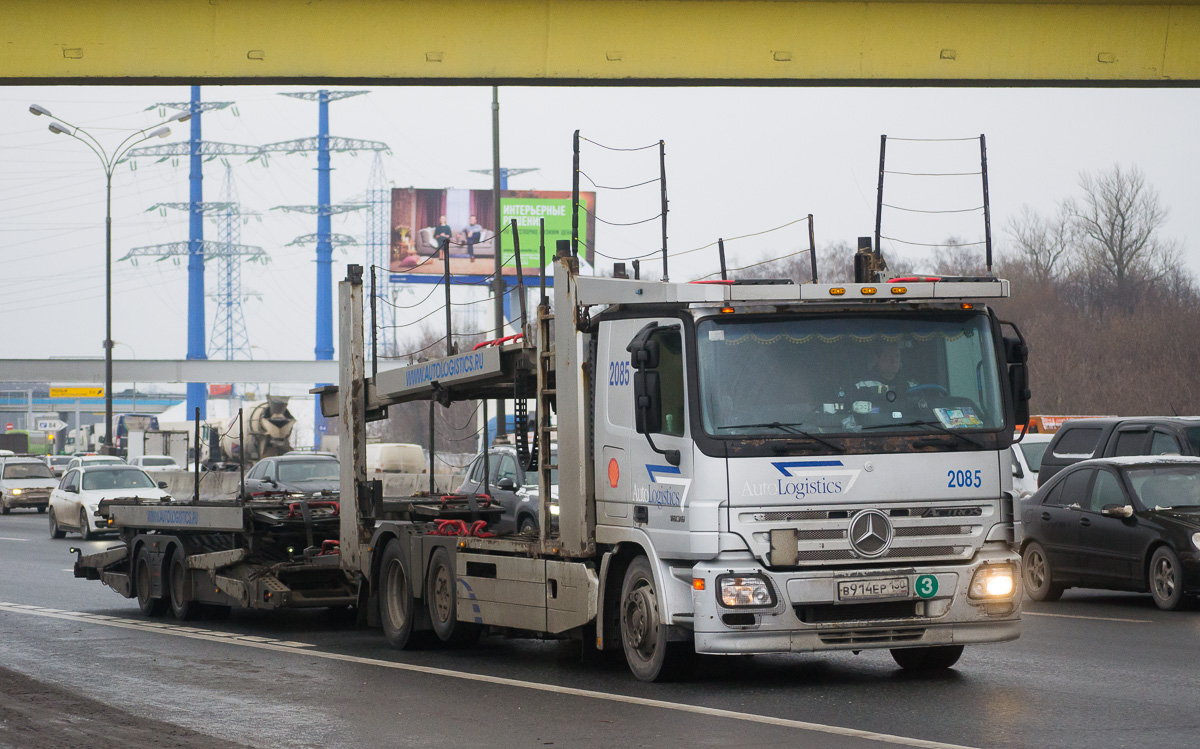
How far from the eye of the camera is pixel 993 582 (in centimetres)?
949

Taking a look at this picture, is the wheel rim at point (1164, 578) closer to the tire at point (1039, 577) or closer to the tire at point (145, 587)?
the tire at point (1039, 577)

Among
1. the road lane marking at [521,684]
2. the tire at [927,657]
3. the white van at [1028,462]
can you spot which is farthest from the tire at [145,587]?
the white van at [1028,462]

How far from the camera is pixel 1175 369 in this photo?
5741 centimetres

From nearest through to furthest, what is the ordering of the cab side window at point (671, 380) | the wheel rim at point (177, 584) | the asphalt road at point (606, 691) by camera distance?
the asphalt road at point (606, 691) → the cab side window at point (671, 380) → the wheel rim at point (177, 584)

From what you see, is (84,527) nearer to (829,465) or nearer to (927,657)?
(927,657)

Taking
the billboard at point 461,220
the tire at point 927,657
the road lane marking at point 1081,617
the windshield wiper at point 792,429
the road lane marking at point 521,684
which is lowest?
the road lane marking at point 1081,617

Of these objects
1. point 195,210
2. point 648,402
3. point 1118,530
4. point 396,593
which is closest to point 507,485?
point 396,593

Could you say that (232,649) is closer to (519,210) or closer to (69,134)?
(69,134)

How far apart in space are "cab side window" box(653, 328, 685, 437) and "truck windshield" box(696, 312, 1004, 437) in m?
0.17

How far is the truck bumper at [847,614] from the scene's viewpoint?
9148 millimetres

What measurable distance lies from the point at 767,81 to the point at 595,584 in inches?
185

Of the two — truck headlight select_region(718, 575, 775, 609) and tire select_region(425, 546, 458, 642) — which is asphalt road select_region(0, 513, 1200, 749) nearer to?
tire select_region(425, 546, 458, 642)

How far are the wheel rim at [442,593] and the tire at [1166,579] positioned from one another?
271 inches

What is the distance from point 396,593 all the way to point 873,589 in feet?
16.8
